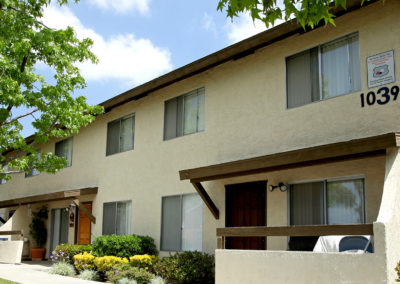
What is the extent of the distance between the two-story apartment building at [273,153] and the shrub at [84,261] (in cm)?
172

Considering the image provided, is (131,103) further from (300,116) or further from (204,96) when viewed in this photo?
(300,116)

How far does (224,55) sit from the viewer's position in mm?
12461

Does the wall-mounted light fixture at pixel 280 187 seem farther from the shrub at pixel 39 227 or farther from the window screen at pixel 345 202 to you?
the shrub at pixel 39 227

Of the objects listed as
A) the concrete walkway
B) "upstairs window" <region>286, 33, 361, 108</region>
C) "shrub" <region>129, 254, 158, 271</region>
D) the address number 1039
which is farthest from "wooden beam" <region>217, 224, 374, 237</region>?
the concrete walkway

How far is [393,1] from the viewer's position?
31.0 feet

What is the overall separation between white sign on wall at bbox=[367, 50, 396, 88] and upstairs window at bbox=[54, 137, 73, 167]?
1403cm

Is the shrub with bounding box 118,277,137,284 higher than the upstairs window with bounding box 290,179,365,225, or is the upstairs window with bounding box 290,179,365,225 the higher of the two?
the upstairs window with bounding box 290,179,365,225

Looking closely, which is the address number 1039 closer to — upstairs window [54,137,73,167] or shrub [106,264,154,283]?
shrub [106,264,154,283]

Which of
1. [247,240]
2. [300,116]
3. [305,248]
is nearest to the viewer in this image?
[305,248]

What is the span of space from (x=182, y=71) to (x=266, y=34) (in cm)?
328

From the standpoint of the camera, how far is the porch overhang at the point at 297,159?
840 cm

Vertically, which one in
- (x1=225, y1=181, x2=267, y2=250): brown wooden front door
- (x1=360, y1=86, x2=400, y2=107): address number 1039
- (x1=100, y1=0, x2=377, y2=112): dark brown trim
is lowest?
(x1=225, y1=181, x2=267, y2=250): brown wooden front door

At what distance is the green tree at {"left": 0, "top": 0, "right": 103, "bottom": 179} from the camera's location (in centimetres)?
1210

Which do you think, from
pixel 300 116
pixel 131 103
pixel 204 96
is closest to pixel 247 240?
pixel 300 116
